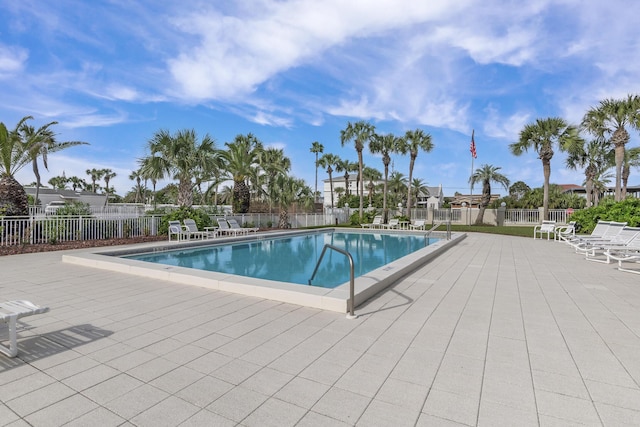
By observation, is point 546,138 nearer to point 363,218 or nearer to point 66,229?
point 363,218

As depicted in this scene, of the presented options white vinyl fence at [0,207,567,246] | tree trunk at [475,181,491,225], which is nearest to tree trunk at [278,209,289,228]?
white vinyl fence at [0,207,567,246]

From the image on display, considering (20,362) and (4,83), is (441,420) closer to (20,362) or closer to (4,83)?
(20,362)

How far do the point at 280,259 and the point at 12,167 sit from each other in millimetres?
10296

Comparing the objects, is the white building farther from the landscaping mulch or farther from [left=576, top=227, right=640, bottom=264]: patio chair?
[left=576, top=227, right=640, bottom=264]: patio chair

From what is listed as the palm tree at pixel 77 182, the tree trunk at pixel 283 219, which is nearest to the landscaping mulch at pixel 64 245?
the tree trunk at pixel 283 219

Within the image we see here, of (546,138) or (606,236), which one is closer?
(606,236)

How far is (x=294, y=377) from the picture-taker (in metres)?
2.50

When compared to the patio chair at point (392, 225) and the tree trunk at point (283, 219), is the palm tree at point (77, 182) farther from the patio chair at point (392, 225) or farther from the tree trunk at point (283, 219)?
the patio chair at point (392, 225)

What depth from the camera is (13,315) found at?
2664 mm

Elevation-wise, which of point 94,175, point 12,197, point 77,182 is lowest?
point 12,197

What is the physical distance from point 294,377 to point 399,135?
1097 inches

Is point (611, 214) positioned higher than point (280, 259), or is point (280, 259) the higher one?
point (611, 214)

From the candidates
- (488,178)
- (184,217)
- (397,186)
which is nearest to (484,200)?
(488,178)

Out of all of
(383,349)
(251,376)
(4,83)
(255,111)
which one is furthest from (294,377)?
(255,111)
